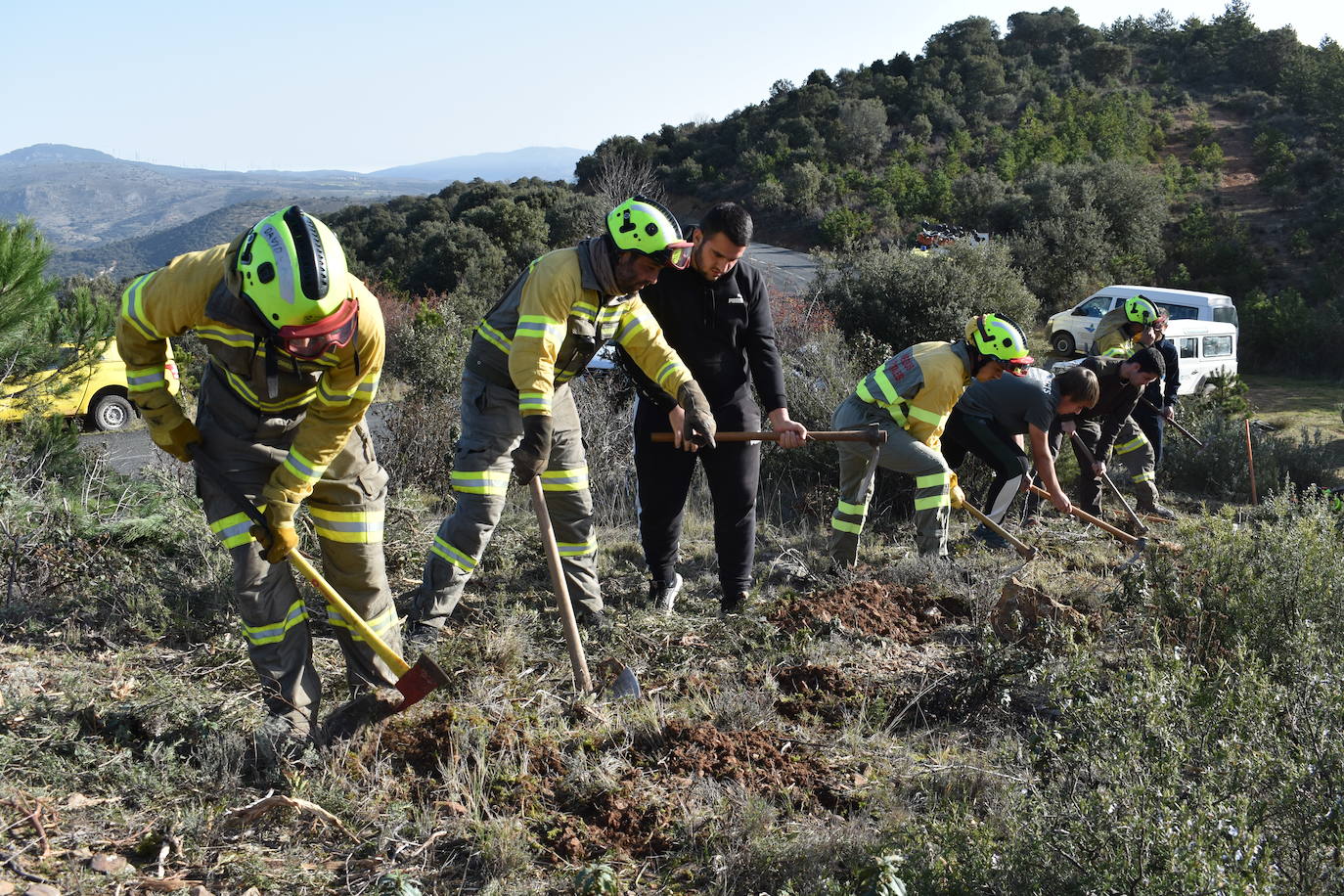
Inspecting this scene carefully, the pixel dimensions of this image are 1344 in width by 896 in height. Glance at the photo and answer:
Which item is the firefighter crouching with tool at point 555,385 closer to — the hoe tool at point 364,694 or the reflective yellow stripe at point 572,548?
the reflective yellow stripe at point 572,548

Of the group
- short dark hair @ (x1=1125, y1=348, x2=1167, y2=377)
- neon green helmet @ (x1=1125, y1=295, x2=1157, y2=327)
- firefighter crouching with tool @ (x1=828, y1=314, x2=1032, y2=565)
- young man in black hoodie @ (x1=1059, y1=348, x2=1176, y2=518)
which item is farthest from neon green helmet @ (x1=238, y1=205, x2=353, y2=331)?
neon green helmet @ (x1=1125, y1=295, x2=1157, y2=327)

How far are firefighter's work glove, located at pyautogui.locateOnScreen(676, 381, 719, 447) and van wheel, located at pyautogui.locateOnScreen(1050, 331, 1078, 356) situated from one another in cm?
1594

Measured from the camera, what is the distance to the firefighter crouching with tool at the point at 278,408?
2.87 m

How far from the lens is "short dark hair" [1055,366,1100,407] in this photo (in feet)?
19.9

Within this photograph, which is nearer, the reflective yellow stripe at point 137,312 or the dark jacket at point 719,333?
the reflective yellow stripe at point 137,312

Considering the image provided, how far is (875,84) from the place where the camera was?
133ft

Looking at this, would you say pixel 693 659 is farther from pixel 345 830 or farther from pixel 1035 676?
pixel 345 830

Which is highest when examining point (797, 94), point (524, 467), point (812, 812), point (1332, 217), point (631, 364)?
point (797, 94)

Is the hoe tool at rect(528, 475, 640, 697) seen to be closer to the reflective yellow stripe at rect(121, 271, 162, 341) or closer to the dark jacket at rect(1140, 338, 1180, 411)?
the reflective yellow stripe at rect(121, 271, 162, 341)

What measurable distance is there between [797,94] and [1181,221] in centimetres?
1829

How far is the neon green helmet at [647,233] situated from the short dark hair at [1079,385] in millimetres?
3360

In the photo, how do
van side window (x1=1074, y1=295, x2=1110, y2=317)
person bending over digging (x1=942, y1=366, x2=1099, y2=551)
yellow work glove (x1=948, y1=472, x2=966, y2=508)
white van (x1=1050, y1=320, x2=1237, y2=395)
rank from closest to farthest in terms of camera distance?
yellow work glove (x1=948, y1=472, x2=966, y2=508), person bending over digging (x1=942, y1=366, x2=1099, y2=551), white van (x1=1050, y1=320, x2=1237, y2=395), van side window (x1=1074, y1=295, x2=1110, y2=317)

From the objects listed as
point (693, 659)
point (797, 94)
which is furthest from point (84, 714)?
point (797, 94)

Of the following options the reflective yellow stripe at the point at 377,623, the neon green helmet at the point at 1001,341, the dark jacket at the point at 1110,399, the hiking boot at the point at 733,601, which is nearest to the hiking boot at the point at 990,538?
the dark jacket at the point at 1110,399
